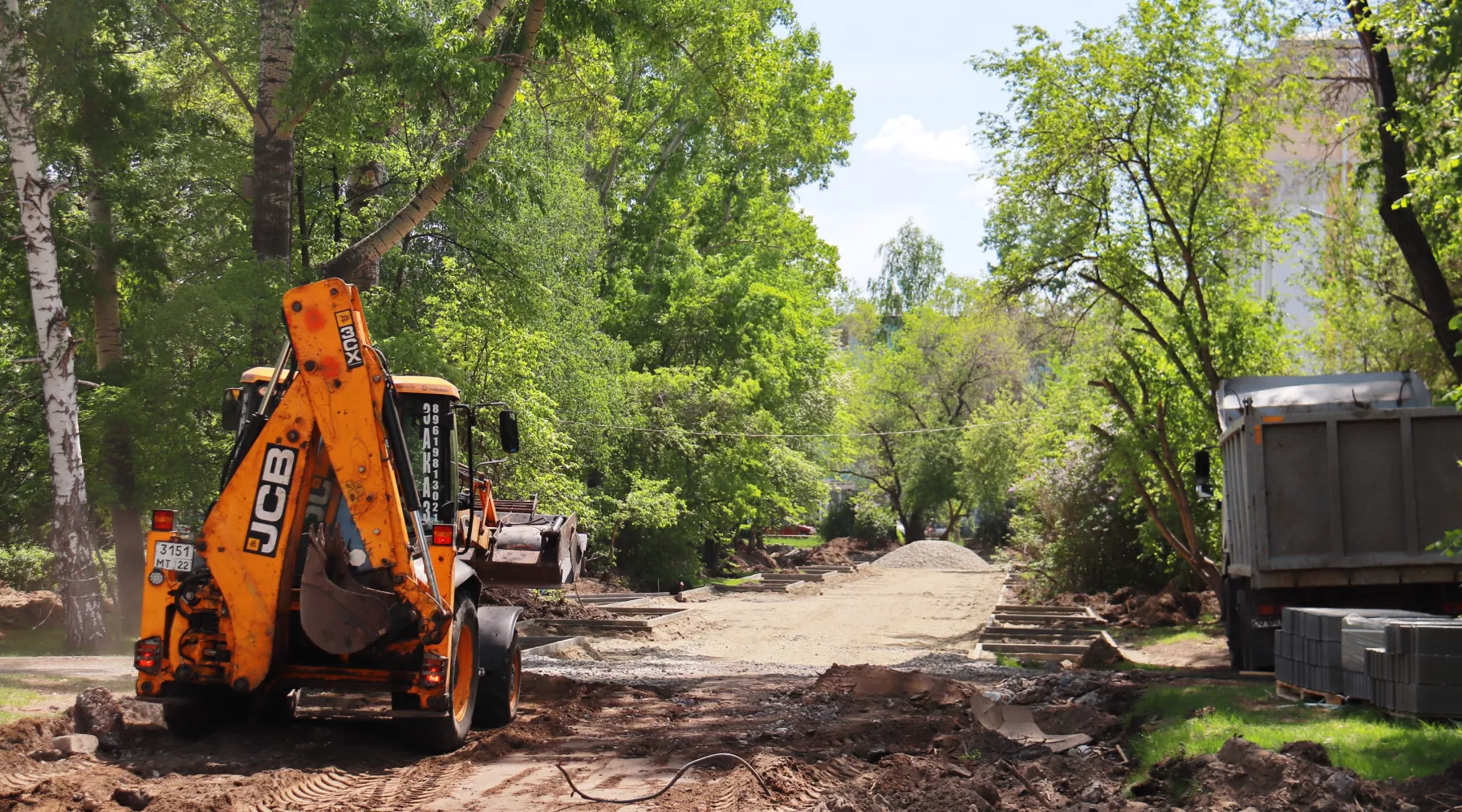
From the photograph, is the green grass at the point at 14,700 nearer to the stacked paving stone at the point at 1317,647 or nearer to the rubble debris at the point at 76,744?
the rubble debris at the point at 76,744

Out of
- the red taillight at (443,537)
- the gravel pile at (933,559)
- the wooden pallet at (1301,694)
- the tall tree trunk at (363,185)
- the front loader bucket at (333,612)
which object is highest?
the tall tree trunk at (363,185)

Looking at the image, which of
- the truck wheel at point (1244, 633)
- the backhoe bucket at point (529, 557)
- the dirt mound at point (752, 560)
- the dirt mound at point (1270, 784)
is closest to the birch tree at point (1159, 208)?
the truck wheel at point (1244, 633)

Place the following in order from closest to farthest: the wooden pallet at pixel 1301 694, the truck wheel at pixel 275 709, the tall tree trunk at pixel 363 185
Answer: the truck wheel at pixel 275 709, the wooden pallet at pixel 1301 694, the tall tree trunk at pixel 363 185

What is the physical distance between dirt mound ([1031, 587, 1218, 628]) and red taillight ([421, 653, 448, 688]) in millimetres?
19367

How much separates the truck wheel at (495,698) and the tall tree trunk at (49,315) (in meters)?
10.3

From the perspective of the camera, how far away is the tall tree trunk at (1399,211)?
16922 mm

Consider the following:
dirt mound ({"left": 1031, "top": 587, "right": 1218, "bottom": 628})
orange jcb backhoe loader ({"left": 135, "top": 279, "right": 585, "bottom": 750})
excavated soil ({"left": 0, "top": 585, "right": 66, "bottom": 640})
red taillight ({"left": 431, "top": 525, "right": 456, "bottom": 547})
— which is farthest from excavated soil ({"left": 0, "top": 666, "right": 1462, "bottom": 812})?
excavated soil ({"left": 0, "top": 585, "right": 66, "bottom": 640})

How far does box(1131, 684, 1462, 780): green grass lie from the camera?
25.4 ft

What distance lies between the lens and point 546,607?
83.5 ft

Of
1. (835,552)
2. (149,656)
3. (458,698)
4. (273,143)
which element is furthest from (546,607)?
(835,552)

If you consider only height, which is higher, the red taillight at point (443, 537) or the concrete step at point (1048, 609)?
the red taillight at point (443, 537)

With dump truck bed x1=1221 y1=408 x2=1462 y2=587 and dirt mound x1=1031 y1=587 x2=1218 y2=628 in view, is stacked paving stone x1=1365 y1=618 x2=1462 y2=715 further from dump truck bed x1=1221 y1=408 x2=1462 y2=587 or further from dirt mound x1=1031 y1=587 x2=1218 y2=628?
dirt mound x1=1031 y1=587 x2=1218 y2=628

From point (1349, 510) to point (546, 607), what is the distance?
618 inches

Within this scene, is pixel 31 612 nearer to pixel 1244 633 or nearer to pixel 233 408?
pixel 233 408
